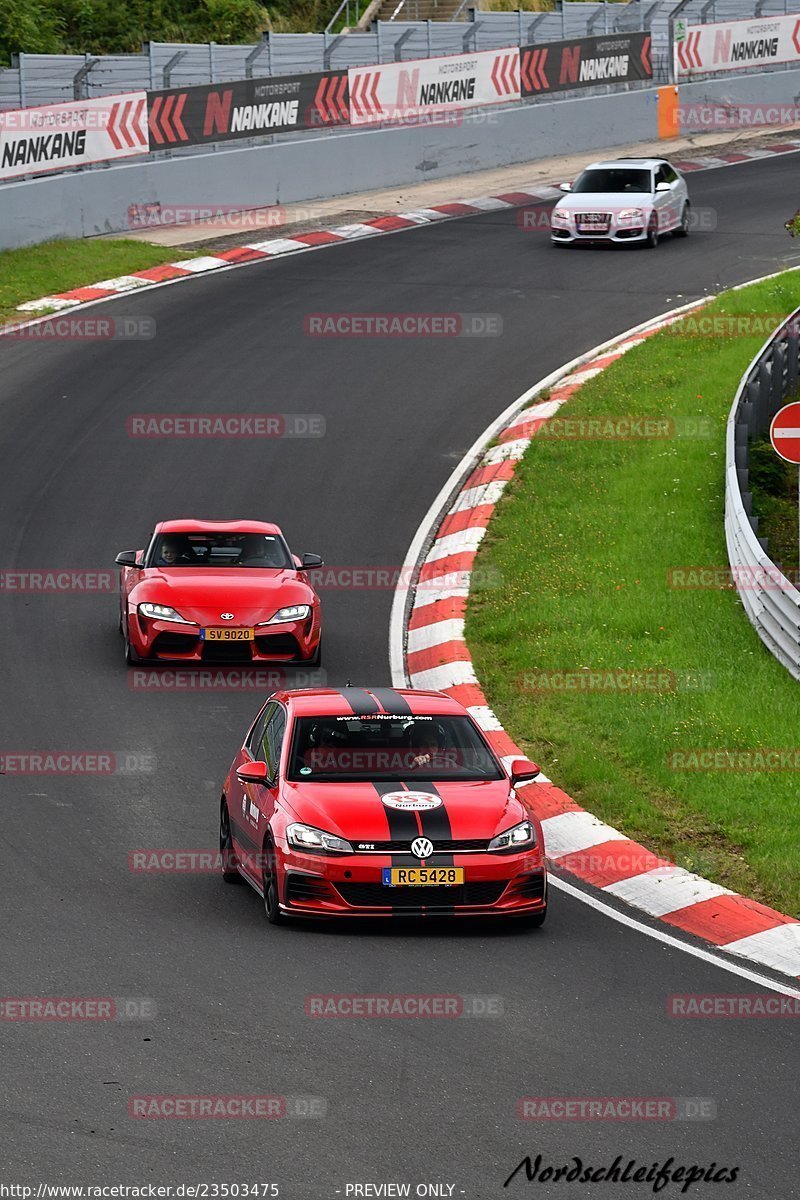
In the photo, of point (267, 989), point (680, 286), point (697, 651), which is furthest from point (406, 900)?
point (680, 286)

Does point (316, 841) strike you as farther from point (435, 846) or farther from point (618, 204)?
point (618, 204)

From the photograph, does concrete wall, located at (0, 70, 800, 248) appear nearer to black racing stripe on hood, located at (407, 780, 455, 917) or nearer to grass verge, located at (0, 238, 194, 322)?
grass verge, located at (0, 238, 194, 322)

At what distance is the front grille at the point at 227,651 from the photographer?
16.8 m

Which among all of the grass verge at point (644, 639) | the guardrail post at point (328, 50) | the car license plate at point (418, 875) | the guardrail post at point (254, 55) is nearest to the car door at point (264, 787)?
the car license plate at point (418, 875)

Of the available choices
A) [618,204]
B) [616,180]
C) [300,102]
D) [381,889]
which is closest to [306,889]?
[381,889]

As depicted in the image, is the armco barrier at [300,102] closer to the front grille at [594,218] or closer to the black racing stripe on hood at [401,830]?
the front grille at [594,218]

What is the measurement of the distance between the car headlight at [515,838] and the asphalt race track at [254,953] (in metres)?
0.53

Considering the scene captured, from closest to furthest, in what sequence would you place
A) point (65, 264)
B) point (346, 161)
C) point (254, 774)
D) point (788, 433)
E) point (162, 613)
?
point (254, 774)
point (788, 433)
point (162, 613)
point (65, 264)
point (346, 161)

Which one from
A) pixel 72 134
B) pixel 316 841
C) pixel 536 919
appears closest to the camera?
pixel 316 841

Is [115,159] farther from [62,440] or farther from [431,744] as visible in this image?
[431,744]

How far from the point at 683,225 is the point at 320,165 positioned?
719 centimetres

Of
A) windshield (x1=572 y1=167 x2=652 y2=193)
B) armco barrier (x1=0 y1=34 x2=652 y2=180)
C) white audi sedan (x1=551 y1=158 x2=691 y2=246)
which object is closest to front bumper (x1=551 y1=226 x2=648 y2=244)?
white audi sedan (x1=551 y1=158 x2=691 y2=246)

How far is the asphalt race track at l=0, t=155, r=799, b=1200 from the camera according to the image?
744cm

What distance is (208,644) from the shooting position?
663 inches
